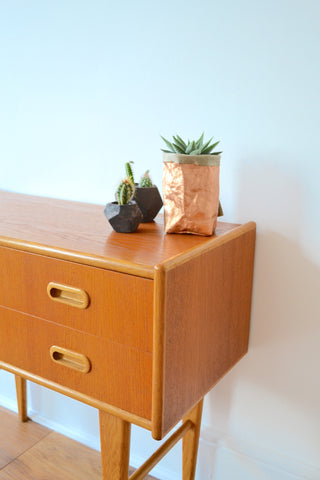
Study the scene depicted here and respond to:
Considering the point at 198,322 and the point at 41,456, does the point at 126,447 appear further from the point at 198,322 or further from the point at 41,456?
the point at 41,456

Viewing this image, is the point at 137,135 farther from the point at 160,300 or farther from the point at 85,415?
the point at 85,415

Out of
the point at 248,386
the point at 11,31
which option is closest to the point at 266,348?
the point at 248,386

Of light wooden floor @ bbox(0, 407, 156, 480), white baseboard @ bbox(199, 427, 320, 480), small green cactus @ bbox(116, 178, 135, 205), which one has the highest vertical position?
small green cactus @ bbox(116, 178, 135, 205)

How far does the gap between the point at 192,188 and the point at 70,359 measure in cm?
49

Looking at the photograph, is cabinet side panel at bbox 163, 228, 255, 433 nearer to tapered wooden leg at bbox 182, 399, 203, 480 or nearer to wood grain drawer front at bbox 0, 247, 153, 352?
wood grain drawer front at bbox 0, 247, 153, 352

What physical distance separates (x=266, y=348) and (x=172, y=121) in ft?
2.29

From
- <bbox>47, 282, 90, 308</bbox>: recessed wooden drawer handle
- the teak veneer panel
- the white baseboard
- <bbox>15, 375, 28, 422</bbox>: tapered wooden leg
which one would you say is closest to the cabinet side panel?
the teak veneer panel

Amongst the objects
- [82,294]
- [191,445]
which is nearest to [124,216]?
[82,294]

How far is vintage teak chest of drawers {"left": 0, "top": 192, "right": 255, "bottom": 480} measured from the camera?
0.97 meters

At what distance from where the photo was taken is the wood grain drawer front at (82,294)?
3.20 feet

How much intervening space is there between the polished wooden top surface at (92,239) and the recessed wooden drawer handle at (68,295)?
0.23 ft

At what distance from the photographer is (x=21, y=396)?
187 centimetres

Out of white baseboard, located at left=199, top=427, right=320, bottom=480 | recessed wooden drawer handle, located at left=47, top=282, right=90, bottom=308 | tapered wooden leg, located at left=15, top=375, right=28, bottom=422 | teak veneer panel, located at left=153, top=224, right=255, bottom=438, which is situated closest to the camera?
teak veneer panel, located at left=153, top=224, right=255, bottom=438

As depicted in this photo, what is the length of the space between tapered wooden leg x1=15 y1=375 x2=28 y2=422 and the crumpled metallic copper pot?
107 centimetres
